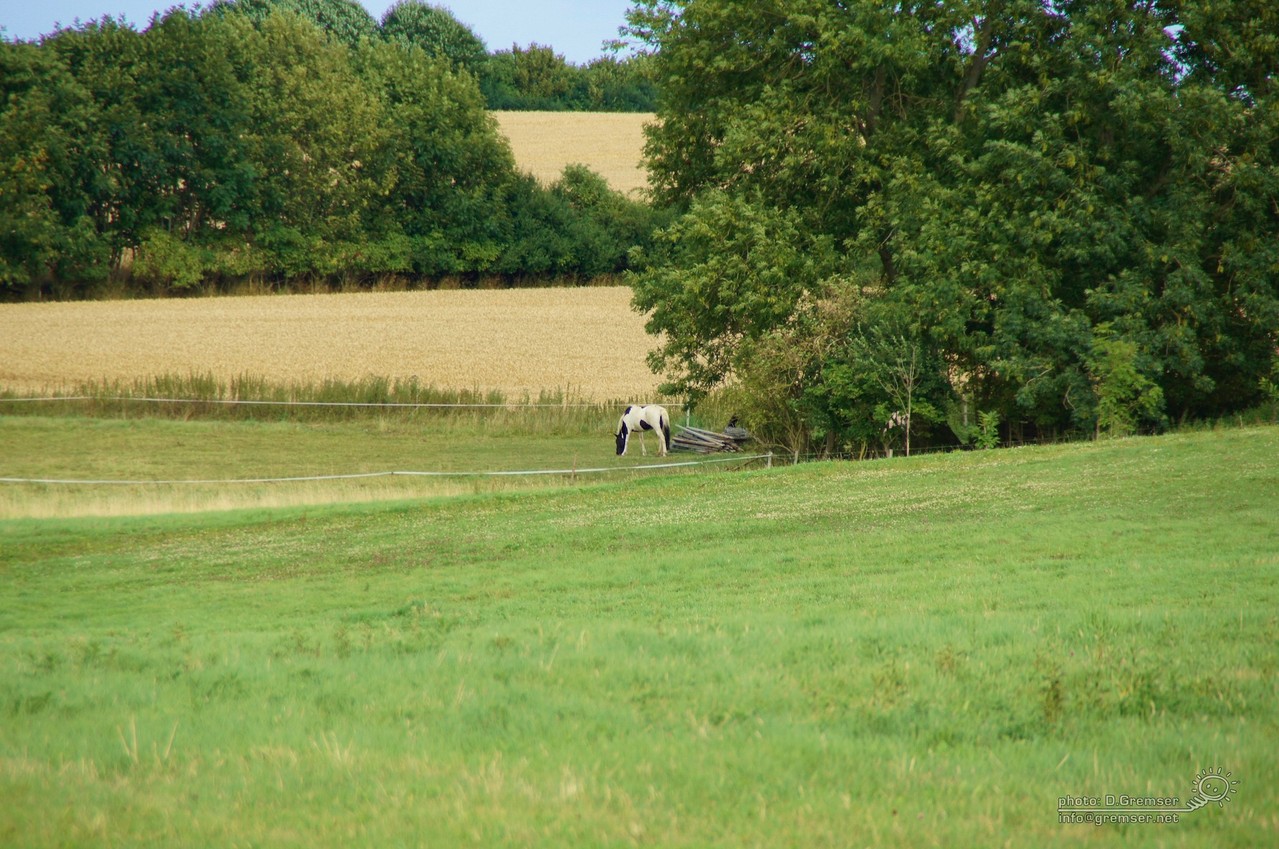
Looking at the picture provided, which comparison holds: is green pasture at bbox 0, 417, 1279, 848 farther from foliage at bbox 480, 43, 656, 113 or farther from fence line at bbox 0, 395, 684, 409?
foliage at bbox 480, 43, 656, 113

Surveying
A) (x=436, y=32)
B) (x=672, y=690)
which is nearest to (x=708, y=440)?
(x=672, y=690)

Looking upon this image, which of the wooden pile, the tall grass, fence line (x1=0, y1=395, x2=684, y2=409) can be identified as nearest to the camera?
the wooden pile

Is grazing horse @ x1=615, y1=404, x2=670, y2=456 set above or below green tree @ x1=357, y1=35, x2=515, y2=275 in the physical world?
below

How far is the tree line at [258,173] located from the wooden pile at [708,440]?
43376mm

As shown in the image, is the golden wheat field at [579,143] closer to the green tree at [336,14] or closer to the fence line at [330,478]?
the green tree at [336,14]

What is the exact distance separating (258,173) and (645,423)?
162ft

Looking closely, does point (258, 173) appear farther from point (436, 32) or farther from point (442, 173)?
point (436, 32)

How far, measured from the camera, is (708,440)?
109ft

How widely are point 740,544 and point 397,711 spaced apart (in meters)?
8.95

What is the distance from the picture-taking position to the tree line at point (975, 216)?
24984 mm

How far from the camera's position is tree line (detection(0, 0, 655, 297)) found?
64625mm

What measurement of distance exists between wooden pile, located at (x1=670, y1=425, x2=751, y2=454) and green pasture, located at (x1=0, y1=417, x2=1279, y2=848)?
1677 centimetres

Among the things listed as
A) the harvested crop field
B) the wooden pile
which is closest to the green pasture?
the wooden pile

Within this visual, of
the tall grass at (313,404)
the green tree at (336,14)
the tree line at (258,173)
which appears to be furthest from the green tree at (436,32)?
the tall grass at (313,404)
